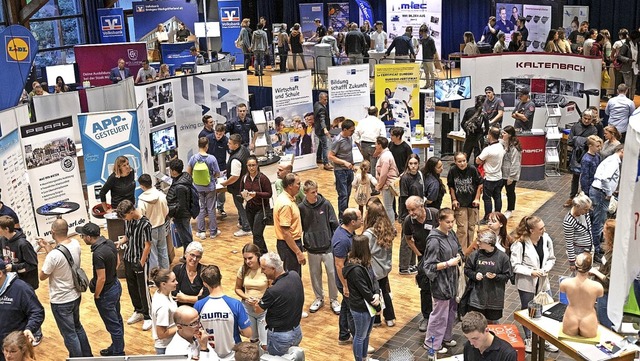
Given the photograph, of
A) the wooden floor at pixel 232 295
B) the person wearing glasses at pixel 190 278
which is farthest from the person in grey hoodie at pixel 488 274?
the person wearing glasses at pixel 190 278

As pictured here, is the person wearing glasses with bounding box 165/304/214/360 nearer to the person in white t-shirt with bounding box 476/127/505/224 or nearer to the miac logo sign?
the person in white t-shirt with bounding box 476/127/505/224

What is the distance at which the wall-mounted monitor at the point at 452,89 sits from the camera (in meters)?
12.9

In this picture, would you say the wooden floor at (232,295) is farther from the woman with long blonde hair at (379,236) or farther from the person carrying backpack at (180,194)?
the person carrying backpack at (180,194)

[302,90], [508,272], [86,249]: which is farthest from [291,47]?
[508,272]

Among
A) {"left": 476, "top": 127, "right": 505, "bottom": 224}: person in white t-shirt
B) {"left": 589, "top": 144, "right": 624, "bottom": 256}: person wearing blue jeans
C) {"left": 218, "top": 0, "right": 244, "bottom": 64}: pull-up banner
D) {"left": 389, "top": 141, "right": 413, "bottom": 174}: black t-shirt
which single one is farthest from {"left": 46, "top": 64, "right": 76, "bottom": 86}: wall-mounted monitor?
{"left": 589, "top": 144, "right": 624, "bottom": 256}: person wearing blue jeans

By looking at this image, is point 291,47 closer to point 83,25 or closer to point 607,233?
point 83,25

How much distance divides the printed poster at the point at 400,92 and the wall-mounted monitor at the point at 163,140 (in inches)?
149

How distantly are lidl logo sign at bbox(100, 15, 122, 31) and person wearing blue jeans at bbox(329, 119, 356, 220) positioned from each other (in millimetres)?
13120

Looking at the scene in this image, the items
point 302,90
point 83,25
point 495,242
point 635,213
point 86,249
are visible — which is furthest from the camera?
point 83,25

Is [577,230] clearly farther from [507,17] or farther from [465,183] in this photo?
[507,17]

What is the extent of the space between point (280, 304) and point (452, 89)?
850 cm

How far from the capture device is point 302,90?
1265cm

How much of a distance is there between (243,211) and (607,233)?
16.8ft

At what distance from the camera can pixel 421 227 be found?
6.90 m
